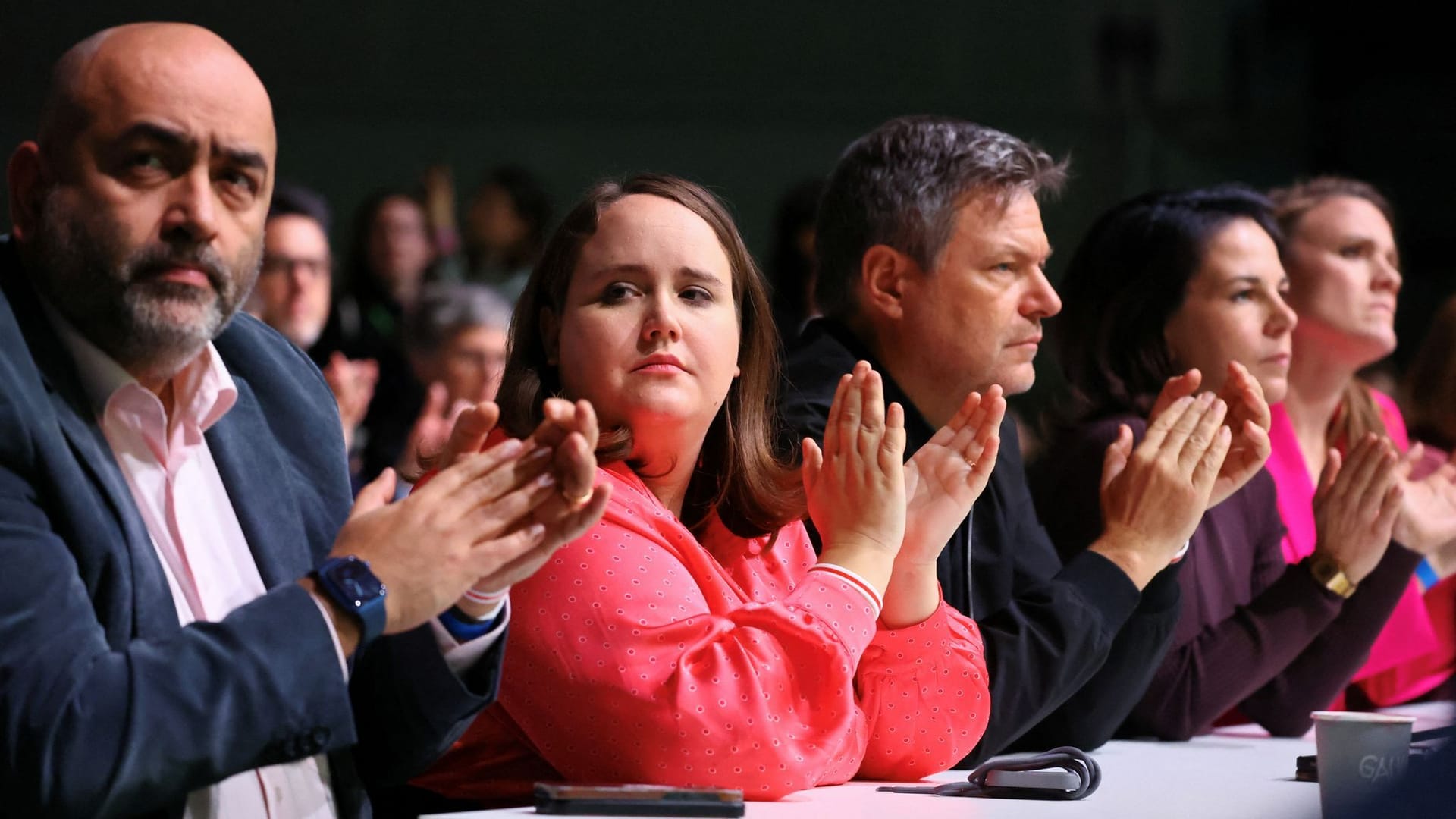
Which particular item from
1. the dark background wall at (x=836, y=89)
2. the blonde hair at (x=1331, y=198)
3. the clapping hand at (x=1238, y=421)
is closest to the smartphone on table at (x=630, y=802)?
the clapping hand at (x=1238, y=421)

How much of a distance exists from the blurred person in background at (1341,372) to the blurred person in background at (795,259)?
148 cm

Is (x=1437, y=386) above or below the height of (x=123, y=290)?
below

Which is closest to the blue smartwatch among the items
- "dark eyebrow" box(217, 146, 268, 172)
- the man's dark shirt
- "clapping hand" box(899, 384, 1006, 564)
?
"dark eyebrow" box(217, 146, 268, 172)

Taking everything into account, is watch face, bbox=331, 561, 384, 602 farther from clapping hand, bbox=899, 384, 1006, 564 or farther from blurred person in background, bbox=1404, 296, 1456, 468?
blurred person in background, bbox=1404, 296, 1456, 468

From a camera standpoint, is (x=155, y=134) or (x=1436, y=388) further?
(x=1436, y=388)

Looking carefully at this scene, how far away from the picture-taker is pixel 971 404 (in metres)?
2.39

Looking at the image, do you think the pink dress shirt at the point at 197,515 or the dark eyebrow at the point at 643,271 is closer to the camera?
the pink dress shirt at the point at 197,515

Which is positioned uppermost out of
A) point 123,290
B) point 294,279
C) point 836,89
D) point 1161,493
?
point 836,89

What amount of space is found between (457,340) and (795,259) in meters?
1.02

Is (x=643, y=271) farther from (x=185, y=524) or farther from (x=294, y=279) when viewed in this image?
(x=294, y=279)

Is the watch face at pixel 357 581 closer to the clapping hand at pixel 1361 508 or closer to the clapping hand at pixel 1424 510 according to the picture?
the clapping hand at pixel 1361 508

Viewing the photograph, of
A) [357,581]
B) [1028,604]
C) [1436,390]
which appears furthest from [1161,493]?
[1436,390]

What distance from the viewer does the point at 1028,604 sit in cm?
257

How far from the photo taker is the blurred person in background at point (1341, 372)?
3.62 metres
